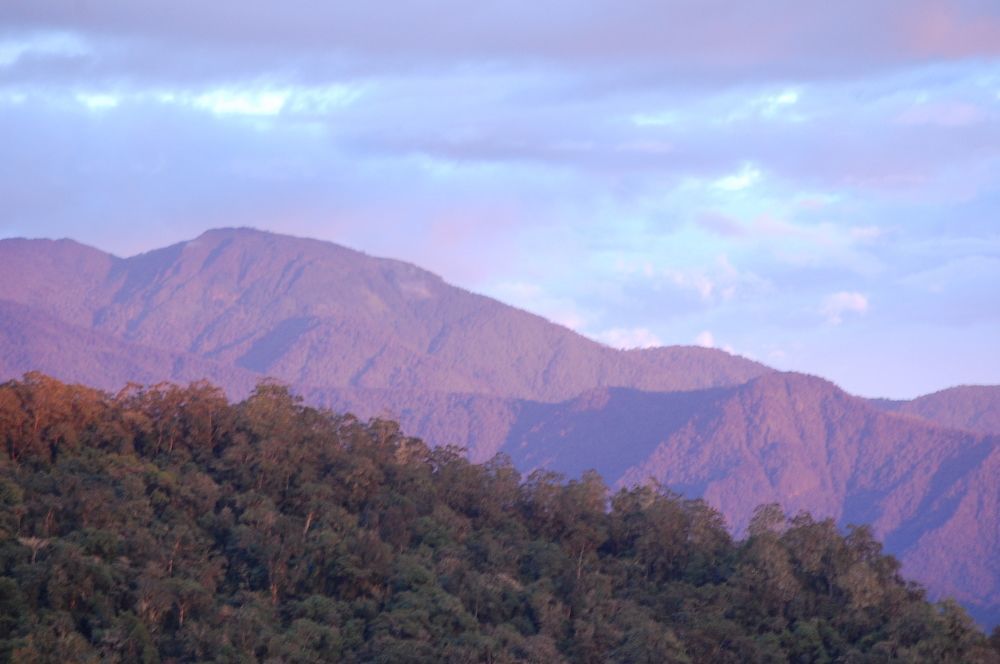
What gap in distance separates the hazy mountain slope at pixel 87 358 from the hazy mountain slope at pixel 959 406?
228ft

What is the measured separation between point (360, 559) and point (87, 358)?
91309mm

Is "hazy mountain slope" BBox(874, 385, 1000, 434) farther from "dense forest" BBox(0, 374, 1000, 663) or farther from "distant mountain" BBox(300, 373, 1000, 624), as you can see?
"dense forest" BBox(0, 374, 1000, 663)

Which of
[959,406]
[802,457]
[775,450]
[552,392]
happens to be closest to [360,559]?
[775,450]

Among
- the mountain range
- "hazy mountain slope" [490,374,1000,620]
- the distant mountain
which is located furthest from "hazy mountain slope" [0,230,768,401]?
"hazy mountain slope" [490,374,1000,620]

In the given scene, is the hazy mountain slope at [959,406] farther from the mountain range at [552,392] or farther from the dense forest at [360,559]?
the dense forest at [360,559]

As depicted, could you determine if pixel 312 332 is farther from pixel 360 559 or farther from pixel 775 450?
pixel 360 559

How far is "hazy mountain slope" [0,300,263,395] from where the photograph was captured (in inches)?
4793

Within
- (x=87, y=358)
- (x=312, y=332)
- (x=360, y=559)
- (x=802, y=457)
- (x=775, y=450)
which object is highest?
(x=312, y=332)

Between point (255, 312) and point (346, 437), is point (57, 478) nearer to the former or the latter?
point (346, 437)

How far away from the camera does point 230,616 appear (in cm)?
3691

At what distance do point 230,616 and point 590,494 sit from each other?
1744 cm

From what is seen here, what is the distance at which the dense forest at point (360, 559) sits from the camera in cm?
3628

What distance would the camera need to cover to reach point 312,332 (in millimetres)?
169000

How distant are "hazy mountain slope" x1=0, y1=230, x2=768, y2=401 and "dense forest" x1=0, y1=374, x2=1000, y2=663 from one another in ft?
346
